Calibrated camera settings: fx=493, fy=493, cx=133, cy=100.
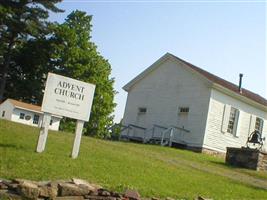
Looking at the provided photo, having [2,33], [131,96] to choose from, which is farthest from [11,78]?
[131,96]

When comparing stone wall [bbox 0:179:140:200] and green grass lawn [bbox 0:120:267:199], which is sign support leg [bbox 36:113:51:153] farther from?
stone wall [bbox 0:179:140:200]

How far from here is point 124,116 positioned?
118ft

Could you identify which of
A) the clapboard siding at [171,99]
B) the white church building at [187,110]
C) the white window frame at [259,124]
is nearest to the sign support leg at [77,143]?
the white church building at [187,110]

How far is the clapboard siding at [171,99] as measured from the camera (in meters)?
30.6

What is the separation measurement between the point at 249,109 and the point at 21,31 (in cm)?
2374

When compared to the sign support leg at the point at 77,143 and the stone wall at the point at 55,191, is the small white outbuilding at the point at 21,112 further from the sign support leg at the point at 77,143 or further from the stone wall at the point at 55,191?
the stone wall at the point at 55,191

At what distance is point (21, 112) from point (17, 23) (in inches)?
329

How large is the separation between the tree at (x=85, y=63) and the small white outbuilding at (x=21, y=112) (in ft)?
13.8

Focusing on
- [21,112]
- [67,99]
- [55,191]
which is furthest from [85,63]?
[55,191]

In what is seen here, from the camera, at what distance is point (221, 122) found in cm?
3111

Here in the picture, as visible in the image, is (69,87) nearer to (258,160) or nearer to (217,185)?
(217,185)

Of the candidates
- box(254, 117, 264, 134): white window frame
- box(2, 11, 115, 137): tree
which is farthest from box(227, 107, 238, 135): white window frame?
box(2, 11, 115, 137): tree

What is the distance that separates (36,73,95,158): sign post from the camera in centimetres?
1440

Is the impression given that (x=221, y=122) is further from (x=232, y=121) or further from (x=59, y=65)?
(x=59, y=65)
